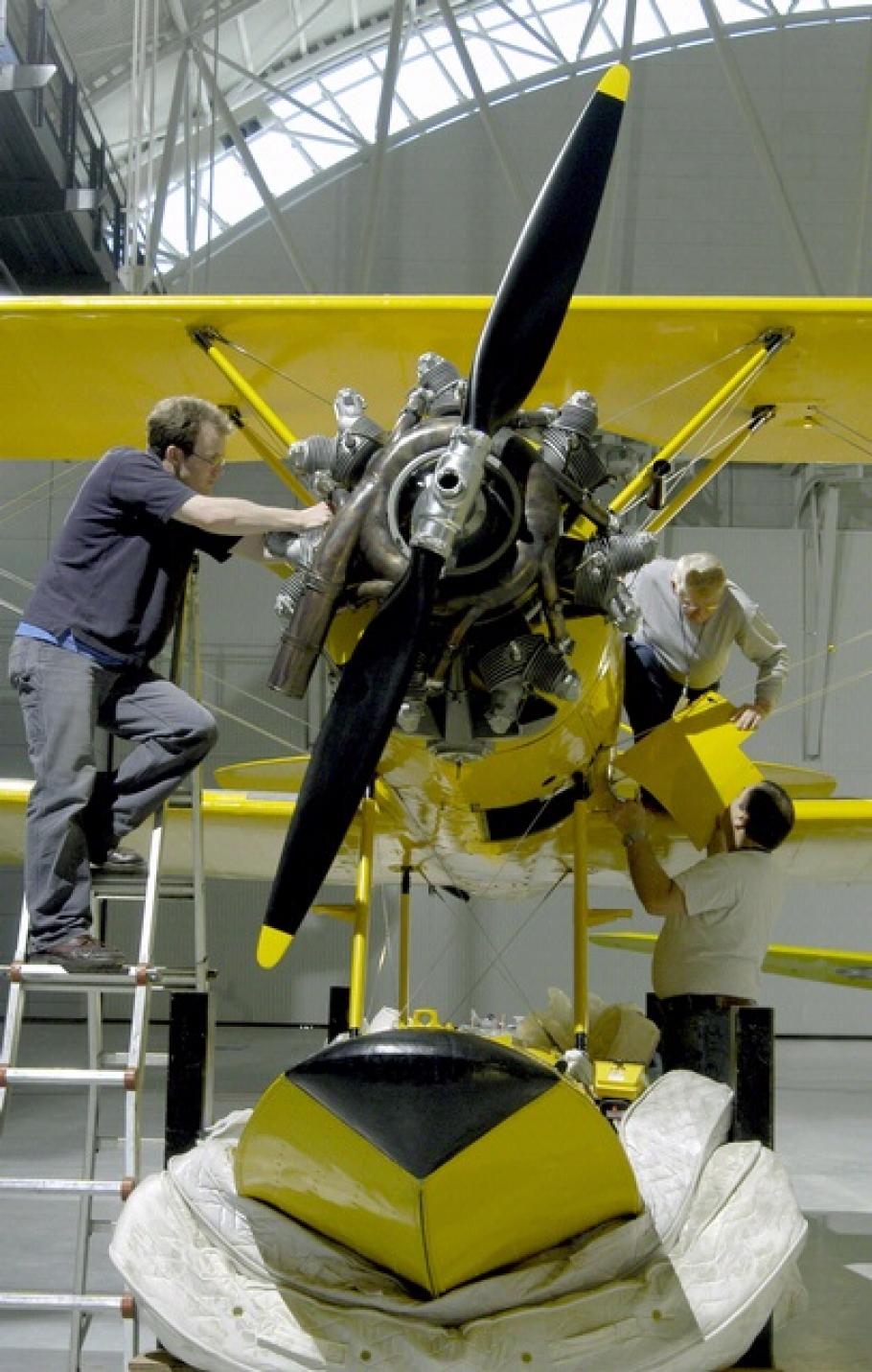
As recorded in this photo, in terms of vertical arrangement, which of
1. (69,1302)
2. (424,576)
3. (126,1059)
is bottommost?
(69,1302)

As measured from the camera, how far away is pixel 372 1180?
314 centimetres

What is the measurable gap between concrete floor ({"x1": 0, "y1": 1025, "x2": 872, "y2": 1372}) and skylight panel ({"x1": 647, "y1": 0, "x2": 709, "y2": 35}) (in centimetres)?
1209

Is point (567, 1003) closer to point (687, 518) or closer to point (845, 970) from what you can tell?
point (845, 970)

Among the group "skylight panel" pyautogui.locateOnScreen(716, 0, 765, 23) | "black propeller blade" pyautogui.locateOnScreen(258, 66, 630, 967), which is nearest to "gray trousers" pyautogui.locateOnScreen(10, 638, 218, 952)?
"black propeller blade" pyautogui.locateOnScreen(258, 66, 630, 967)

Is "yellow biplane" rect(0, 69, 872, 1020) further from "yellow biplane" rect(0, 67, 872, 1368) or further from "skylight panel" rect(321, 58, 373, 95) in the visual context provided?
"skylight panel" rect(321, 58, 373, 95)

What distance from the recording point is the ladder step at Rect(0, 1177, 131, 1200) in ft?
11.5

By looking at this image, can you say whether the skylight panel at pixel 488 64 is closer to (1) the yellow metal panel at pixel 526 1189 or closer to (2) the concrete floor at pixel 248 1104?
(2) the concrete floor at pixel 248 1104

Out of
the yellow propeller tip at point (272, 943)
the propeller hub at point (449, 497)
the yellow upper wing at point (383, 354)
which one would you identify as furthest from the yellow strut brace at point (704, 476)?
the yellow propeller tip at point (272, 943)

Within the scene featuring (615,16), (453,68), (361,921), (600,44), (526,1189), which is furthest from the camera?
(453,68)

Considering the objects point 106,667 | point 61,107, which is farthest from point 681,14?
point 106,667

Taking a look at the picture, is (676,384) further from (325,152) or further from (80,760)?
(325,152)

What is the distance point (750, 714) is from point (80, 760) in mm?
2644

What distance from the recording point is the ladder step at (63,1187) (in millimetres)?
3492

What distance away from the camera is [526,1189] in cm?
320
